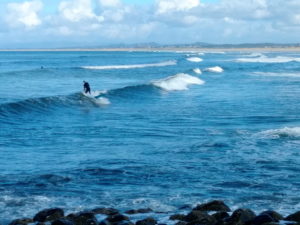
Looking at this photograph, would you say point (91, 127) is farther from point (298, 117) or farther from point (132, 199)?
point (132, 199)

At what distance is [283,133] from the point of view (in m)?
17.3

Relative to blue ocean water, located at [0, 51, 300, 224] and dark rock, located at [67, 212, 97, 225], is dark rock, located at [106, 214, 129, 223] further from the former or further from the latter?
blue ocean water, located at [0, 51, 300, 224]

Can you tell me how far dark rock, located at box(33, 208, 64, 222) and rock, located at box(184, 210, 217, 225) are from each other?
2.20m

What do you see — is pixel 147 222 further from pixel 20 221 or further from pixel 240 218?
pixel 20 221

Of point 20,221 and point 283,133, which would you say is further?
point 283,133

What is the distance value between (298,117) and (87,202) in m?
13.6

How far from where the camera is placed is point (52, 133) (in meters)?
18.7

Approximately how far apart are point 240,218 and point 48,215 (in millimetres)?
3255

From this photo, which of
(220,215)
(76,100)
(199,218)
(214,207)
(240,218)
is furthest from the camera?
(76,100)

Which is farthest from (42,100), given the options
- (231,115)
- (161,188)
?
(161,188)

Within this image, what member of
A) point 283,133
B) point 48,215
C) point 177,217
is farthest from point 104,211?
point 283,133

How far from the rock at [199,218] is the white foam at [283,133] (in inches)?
353

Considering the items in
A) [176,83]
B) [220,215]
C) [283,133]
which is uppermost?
[220,215]

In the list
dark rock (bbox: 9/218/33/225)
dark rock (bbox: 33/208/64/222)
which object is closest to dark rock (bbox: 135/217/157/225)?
dark rock (bbox: 33/208/64/222)
